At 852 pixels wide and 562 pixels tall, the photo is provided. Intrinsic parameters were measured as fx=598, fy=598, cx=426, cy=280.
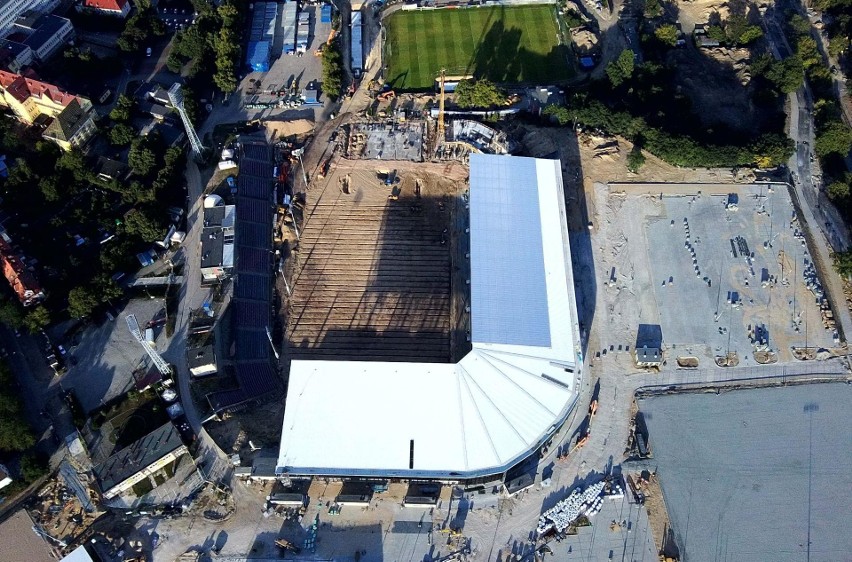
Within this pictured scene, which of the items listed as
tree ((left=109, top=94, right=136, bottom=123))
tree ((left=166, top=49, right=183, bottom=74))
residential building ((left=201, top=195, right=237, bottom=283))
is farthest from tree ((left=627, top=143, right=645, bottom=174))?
tree ((left=109, top=94, right=136, bottom=123))

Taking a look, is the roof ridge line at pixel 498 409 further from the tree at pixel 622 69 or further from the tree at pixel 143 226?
the tree at pixel 622 69

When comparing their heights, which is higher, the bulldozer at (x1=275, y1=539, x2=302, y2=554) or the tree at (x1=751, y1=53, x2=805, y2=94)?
the tree at (x1=751, y1=53, x2=805, y2=94)

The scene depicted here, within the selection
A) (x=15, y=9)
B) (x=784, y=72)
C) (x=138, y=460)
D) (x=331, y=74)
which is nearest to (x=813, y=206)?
(x=784, y=72)

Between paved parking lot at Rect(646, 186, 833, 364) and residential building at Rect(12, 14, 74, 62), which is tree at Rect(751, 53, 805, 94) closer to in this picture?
paved parking lot at Rect(646, 186, 833, 364)

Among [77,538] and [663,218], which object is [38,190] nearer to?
[77,538]

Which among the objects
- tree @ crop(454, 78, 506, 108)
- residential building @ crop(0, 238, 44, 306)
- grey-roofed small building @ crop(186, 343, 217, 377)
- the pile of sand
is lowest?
grey-roofed small building @ crop(186, 343, 217, 377)

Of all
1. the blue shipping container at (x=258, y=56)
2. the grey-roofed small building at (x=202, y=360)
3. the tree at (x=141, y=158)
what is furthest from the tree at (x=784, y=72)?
the tree at (x=141, y=158)
